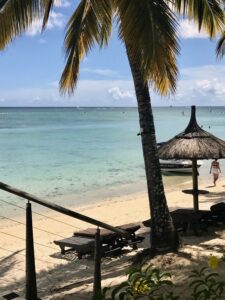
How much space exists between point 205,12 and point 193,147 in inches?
110

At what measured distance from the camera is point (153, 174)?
7426 mm

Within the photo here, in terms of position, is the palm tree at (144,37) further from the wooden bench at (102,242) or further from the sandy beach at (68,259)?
the wooden bench at (102,242)

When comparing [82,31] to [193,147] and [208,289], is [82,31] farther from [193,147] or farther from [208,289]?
[208,289]

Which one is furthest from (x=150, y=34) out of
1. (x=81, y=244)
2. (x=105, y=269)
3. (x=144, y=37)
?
(x=81, y=244)

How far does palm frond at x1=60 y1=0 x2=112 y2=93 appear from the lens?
7527 millimetres

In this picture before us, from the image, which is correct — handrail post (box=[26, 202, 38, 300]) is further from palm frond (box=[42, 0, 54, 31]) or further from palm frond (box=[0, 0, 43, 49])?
palm frond (box=[42, 0, 54, 31])

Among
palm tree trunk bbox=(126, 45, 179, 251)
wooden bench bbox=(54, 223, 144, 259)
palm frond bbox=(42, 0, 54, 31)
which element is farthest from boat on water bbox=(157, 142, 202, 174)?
palm frond bbox=(42, 0, 54, 31)

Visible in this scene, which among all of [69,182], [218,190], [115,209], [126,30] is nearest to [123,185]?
[69,182]

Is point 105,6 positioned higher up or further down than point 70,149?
higher up

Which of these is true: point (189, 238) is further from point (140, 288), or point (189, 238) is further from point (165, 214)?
point (140, 288)

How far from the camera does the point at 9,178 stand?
79.2ft

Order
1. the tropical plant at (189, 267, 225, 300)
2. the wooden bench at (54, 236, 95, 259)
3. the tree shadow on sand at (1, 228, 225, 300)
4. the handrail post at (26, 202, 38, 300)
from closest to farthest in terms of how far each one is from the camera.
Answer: the tropical plant at (189, 267, 225, 300) → the handrail post at (26, 202, 38, 300) → the tree shadow on sand at (1, 228, 225, 300) → the wooden bench at (54, 236, 95, 259)

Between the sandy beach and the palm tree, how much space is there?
0.74 meters

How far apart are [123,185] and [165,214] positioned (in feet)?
46.0
